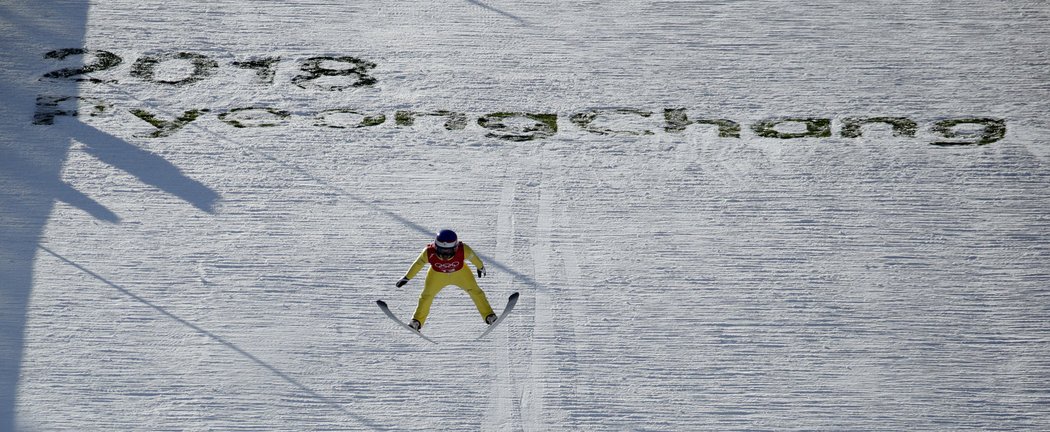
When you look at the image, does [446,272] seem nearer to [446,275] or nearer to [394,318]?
[446,275]

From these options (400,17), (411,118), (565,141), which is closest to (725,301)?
(565,141)

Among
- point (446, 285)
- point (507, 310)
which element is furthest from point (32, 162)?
point (507, 310)

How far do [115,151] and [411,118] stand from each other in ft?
9.42

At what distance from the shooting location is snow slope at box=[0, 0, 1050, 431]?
7.99m

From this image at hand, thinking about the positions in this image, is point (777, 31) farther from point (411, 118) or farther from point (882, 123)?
point (411, 118)

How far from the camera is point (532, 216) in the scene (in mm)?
9688

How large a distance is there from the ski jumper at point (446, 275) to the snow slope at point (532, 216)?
336 mm

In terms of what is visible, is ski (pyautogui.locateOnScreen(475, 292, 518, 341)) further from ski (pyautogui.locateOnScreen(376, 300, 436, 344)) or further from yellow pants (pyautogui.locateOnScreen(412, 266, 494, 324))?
ski (pyautogui.locateOnScreen(376, 300, 436, 344))

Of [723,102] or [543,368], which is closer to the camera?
[543,368]

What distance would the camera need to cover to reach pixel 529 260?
9.18 meters

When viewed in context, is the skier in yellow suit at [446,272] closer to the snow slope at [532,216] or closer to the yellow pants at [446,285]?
the yellow pants at [446,285]

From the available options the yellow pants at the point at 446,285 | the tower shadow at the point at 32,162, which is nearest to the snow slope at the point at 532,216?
the tower shadow at the point at 32,162

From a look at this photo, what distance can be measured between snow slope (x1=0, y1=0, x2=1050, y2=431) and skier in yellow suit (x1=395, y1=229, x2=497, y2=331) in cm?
32

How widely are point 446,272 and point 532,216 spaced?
191 cm
